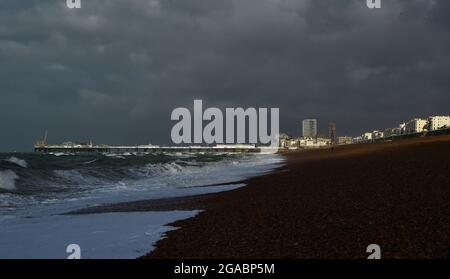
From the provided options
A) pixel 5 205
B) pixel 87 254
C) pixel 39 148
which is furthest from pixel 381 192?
pixel 39 148

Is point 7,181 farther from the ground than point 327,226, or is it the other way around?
point 327,226

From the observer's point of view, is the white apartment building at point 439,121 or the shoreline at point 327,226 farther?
the white apartment building at point 439,121

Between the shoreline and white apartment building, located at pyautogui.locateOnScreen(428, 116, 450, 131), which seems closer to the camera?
the shoreline

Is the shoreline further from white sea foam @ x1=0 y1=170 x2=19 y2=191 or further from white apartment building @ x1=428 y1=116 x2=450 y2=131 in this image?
white apartment building @ x1=428 y1=116 x2=450 y2=131

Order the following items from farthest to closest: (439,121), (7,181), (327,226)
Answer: (439,121) → (7,181) → (327,226)

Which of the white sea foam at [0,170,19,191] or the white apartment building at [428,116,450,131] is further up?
the white apartment building at [428,116,450,131]

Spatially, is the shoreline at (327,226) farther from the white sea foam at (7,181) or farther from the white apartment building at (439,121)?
the white apartment building at (439,121)

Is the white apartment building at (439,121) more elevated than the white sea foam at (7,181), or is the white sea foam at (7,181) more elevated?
the white apartment building at (439,121)

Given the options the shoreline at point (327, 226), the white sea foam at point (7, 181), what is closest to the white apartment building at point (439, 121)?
the white sea foam at point (7, 181)

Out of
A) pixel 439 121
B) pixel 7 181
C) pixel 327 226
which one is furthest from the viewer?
pixel 439 121

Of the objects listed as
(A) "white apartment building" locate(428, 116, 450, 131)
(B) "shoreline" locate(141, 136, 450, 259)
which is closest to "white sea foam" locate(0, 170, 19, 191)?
(B) "shoreline" locate(141, 136, 450, 259)

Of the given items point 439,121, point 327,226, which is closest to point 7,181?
point 327,226

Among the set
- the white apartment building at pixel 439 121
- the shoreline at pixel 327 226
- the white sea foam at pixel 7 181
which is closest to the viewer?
the shoreline at pixel 327 226

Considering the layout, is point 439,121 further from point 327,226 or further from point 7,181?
point 327,226
